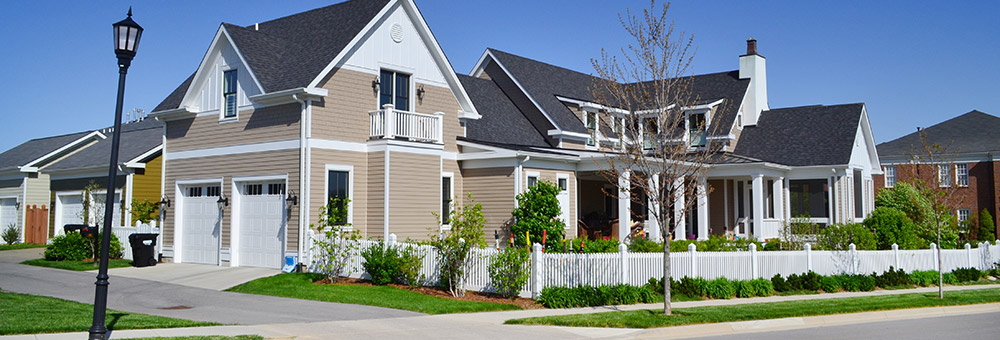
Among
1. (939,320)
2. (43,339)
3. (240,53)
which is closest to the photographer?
(43,339)

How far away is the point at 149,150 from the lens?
85.0ft

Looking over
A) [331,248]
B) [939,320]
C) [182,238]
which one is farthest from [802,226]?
[182,238]

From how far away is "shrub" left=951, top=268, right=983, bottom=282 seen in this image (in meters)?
23.2

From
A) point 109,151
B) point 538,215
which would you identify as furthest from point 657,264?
point 109,151

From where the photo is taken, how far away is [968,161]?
41.7 m

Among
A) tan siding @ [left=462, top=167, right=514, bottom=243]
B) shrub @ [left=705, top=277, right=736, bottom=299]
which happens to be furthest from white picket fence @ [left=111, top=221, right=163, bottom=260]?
shrub @ [left=705, top=277, right=736, bottom=299]

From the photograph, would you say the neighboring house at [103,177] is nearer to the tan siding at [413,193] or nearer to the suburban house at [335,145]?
the suburban house at [335,145]

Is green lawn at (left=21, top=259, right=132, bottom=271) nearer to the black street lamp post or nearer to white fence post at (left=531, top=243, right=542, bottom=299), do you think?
the black street lamp post

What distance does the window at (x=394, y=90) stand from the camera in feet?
73.9

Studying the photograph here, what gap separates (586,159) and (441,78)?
5666mm

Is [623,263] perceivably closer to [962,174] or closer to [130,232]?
[130,232]

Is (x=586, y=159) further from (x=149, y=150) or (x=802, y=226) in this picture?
(x=149, y=150)

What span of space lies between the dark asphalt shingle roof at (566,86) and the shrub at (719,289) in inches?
464

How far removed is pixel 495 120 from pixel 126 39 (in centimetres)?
1849
